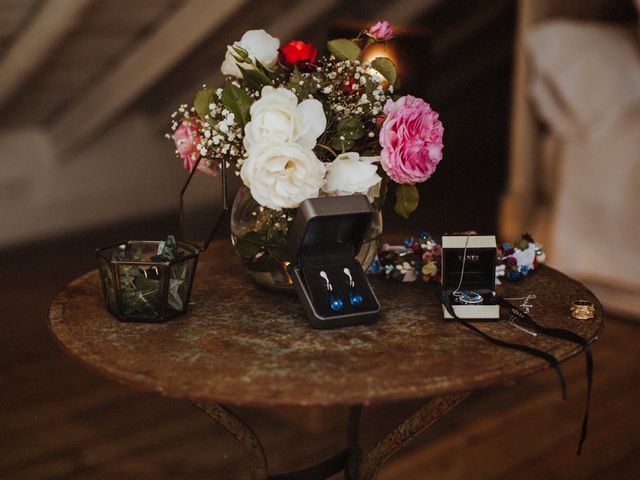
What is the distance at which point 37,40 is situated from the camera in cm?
318

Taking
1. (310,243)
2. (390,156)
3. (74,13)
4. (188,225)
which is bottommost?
(188,225)

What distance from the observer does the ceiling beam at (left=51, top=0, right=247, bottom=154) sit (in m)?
3.40

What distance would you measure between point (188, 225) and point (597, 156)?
7.61ft

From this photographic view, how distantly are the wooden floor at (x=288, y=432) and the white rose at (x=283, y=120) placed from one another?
0.93 m

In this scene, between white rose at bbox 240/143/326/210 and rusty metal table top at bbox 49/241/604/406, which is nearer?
rusty metal table top at bbox 49/241/604/406

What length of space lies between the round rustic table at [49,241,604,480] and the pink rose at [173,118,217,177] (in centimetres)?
21

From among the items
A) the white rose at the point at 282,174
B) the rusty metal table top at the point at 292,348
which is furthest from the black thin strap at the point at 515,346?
the white rose at the point at 282,174

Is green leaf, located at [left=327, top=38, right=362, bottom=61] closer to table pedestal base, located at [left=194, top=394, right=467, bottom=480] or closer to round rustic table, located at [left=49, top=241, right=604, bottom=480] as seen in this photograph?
round rustic table, located at [left=49, top=241, right=604, bottom=480]

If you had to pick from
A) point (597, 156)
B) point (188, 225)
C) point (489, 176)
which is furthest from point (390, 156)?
point (489, 176)

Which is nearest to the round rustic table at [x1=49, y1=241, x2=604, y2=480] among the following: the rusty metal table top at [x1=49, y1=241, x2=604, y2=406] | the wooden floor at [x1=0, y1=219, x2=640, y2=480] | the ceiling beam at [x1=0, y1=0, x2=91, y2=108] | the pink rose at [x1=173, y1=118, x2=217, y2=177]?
the rusty metal table top at [x1=49, y1=241, x2=604, y2=406]

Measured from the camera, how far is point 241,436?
1144 mm

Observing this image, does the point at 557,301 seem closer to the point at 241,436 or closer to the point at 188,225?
the point at 241,436

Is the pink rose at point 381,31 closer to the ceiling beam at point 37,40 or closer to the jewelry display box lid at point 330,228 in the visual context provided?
the jewelry display box lid at point 330,228

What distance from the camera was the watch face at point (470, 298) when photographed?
1084 millimetres
